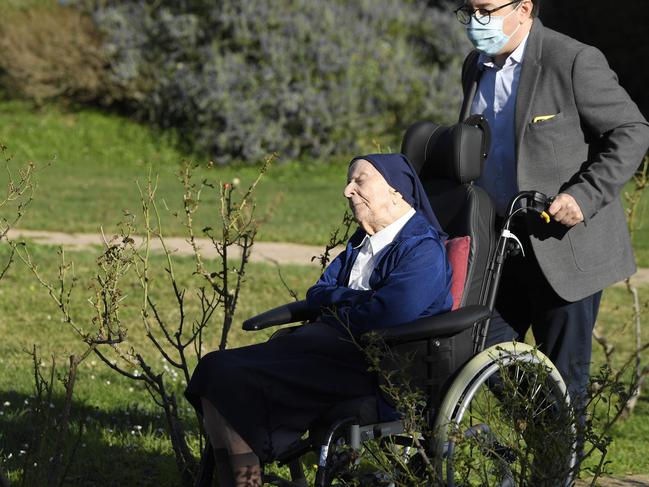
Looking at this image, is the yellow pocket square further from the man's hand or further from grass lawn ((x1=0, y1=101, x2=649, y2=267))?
grass lawn ((x1=0, y1=101, x2=649, y2=267))

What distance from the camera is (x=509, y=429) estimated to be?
351 cm

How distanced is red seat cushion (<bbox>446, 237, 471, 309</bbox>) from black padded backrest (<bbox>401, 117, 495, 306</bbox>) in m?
0.02

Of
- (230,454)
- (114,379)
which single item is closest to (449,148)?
(230,454)

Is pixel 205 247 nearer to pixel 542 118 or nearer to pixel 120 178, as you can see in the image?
pixel 120 178

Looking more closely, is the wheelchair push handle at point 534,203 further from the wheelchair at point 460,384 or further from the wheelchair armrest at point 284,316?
the wheelchair armrest at point 284,316

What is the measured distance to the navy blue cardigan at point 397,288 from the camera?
373 cm

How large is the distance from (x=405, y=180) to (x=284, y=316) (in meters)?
0.59

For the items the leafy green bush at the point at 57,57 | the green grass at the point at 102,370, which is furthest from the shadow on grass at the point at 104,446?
the leafy green bush at the point at 57,57

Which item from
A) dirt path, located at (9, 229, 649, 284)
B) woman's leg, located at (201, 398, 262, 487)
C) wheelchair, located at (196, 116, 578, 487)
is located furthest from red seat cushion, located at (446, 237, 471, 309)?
dirt path, located at (9, 229, 649, 284)

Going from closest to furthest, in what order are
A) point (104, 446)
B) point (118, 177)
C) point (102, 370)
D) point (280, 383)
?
point (280, 383)
point (104, 446)
point (102, 370)
point (118, 177)

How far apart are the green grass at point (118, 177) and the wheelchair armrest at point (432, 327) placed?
6365 mm

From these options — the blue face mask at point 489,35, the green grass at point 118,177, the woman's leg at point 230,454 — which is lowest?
the green grass at point 118,177

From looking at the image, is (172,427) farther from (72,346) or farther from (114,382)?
(72,346)

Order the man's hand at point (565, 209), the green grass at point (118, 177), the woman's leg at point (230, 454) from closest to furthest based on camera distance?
the woman's leg at point (230, 454)
the man's hand at point (565, 209)
the green grass at point (118, 177)
